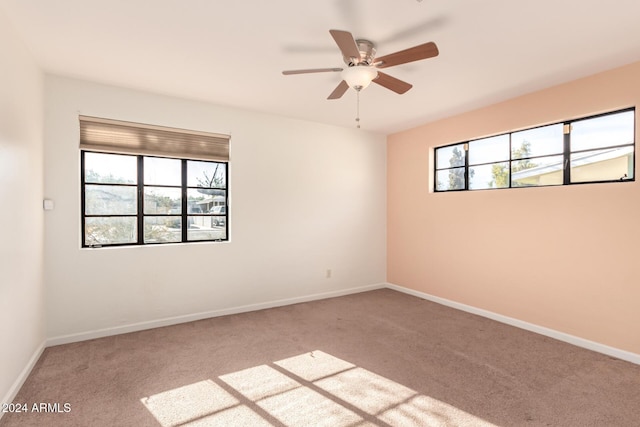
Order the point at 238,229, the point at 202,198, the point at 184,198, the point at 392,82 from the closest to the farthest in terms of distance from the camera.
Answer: the point at 392,82
the point at 184,198
the point at 202,198
the point at 238,229

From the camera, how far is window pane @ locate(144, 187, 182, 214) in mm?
3512

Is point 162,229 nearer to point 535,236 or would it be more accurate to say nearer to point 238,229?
point 238,229

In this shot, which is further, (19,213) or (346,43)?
(19,213)

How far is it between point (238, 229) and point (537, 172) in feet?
11.5

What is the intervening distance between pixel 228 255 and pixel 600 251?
152 inches

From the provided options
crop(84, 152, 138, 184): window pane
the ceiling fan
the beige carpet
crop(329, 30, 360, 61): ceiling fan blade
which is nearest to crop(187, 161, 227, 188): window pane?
crop(84, 152, 138, 184): window pane

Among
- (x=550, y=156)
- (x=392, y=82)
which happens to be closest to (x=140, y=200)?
(x=392, y=82)

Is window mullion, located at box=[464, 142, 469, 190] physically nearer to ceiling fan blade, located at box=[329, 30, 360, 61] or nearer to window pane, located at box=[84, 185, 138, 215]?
ceiling fan blade, located at box=[329, 30, 360, 61]

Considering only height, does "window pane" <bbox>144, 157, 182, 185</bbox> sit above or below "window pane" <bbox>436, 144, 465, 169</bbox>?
below

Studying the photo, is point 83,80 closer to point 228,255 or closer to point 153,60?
point 153,60

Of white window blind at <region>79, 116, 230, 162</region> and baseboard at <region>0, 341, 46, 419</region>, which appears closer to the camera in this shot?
baseboard at <region>0, 341, 46, 419</region>

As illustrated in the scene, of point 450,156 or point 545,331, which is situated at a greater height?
point 450,156

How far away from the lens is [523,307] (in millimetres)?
3494

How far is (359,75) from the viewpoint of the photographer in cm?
233
